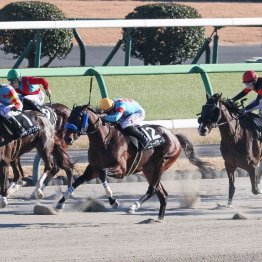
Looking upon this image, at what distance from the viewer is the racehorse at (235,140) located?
15680 mm

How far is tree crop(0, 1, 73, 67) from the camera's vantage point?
26.7 m

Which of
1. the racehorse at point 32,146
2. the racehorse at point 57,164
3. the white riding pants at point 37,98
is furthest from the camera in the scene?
the white riding pants at point 37,98

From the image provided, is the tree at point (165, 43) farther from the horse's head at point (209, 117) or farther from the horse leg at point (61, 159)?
the horse's head at point (209, 117)

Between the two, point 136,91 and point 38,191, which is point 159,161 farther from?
point 136,91

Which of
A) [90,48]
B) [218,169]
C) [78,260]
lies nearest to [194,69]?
[218,169]

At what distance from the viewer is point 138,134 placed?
1507 centimetres

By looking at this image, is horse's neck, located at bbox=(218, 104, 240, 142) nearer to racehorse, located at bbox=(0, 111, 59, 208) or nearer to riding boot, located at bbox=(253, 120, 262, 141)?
riding boot, located at bbox=(253, 120, 262, 141)

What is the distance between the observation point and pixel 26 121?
1606 cm

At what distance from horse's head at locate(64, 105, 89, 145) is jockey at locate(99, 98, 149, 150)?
421 mm

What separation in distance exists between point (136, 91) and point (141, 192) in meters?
6.11

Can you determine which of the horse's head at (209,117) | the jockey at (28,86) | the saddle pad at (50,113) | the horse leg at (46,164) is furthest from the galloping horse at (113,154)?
the jockey at (28,86)

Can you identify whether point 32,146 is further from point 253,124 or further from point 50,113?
point 253,124

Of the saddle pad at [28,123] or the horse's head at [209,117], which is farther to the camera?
the saddle pad at [28,123]

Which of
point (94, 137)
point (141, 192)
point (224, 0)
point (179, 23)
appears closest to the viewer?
point (94, 137)
